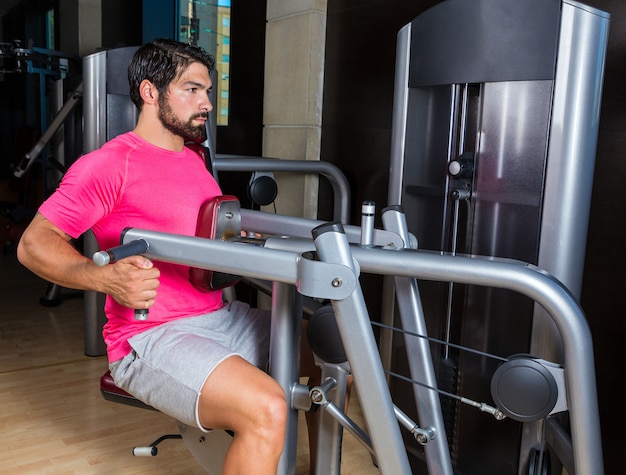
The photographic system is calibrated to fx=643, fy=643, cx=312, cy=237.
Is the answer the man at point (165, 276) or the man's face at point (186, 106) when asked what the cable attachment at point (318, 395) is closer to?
the man at point (165, 276)

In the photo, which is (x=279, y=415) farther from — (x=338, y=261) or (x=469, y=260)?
(x=469, y=260)

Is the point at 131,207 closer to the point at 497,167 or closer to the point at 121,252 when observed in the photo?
the point at 121,252

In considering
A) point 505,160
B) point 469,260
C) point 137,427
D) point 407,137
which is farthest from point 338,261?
point 137,427

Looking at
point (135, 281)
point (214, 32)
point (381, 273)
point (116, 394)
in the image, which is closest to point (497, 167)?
point (381, 273)

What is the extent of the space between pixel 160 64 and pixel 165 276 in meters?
0.57

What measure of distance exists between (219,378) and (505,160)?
34.7 inches

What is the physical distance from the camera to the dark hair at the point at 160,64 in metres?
1.69

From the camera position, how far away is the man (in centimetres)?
127

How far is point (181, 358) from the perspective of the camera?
1369 mm

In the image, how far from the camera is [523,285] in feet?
3.27

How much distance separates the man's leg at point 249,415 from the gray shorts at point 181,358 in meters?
0.05

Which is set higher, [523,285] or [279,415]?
[523,285]

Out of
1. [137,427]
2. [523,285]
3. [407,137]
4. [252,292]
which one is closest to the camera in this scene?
[523,285]

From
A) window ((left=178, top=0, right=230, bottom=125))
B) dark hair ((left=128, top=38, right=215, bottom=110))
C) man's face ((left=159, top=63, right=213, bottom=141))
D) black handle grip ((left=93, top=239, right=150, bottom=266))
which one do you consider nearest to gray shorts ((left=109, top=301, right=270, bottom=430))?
black handle grip ((left=93, top=239, right=150, bottom=266))
